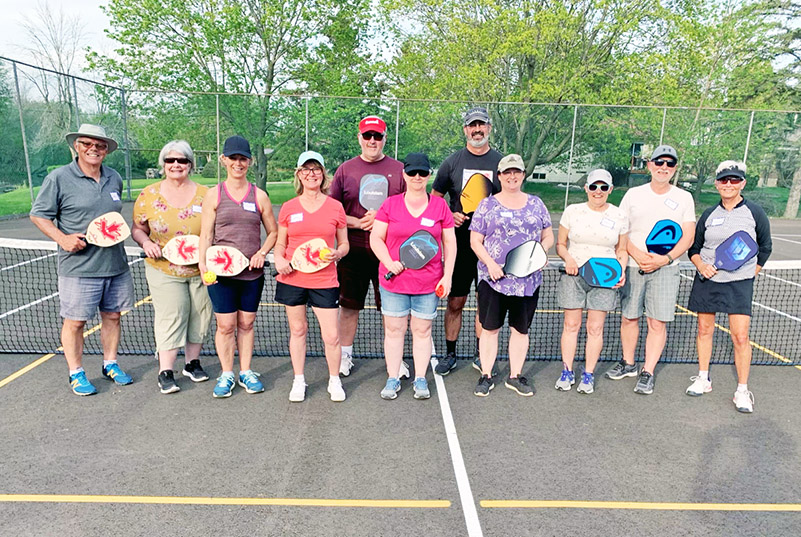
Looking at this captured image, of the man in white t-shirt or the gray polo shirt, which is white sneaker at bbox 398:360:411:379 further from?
the gray polo shirt

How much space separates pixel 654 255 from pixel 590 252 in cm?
55

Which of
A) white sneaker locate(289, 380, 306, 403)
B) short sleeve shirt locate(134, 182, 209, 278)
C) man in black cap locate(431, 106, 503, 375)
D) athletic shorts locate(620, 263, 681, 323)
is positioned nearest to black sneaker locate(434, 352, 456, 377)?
man in black cap locate(431, 106, 503, 375)

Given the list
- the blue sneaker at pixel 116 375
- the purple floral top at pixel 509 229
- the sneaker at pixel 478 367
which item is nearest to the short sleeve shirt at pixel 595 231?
the purple floral top at pixel 509 229

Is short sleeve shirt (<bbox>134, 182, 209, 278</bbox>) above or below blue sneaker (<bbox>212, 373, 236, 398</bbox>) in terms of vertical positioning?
above

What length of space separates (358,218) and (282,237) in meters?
0.76

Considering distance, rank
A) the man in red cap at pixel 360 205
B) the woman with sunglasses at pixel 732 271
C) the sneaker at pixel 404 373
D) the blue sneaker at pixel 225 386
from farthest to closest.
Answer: the sneaker at pixel 404 373
the man in red cap at pixel 360 205
the blue sneaker at pixel 225 386
the woman with sunglasses at pixel 732 271

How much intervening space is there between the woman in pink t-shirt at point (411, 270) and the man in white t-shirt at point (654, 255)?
5.37 feet

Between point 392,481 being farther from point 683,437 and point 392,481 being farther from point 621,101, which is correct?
point 621,101

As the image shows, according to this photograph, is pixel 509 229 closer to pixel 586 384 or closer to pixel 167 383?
pixel 586 384

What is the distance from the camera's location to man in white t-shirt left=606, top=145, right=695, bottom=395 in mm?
4469

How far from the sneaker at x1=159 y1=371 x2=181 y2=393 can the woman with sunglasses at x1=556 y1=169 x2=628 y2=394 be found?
11.2 feet

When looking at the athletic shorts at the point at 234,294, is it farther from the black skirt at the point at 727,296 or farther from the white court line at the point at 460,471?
the black skirt at the point at 727,296

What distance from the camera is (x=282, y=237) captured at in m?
4.28

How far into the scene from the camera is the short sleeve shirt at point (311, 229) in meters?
4.21
